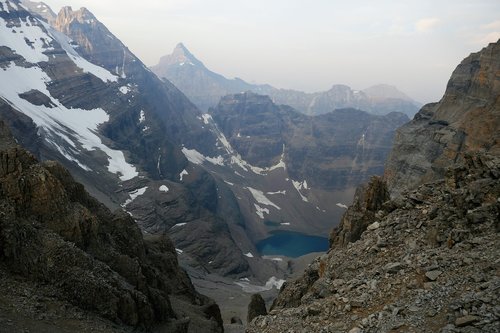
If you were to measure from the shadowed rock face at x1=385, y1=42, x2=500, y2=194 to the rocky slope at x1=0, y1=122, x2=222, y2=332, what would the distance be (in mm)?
67146

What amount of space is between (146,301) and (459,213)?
80.7ft

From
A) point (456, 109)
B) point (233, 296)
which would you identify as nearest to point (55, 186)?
point (233, 296)

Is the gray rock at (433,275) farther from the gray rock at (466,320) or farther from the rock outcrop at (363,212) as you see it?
the rock outcrop at (363,212)

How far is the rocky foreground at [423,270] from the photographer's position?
15930 mm

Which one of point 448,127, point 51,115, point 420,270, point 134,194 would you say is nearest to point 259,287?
point 134,194

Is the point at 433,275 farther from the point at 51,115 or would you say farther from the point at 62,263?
the point at 51,115

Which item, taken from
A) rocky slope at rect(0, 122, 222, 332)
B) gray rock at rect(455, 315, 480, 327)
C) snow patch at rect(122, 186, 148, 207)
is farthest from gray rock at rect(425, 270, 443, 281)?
snow patch at rect(122, 186, 148, 207)

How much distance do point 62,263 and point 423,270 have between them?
23.7 meters

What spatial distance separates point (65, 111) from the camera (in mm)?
187875

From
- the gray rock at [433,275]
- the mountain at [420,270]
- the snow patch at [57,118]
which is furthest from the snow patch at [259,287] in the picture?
the gray rock at [433,275]

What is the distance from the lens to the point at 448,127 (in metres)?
108

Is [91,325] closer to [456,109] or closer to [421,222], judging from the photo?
[421,222]

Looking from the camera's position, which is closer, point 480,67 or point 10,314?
point 10,314

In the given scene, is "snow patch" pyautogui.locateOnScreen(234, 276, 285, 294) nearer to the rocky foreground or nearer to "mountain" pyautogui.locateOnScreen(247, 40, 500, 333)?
"mountain" pyautogui.locateOnScreen(247, 40, 500, 333)
